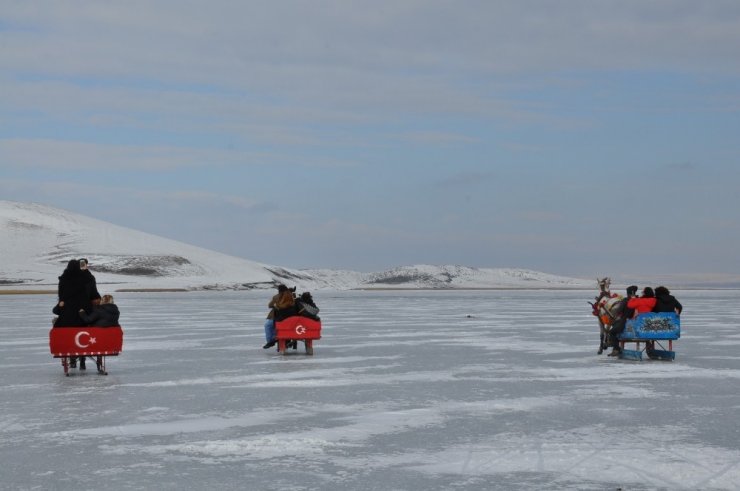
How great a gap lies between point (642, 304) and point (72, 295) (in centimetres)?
906

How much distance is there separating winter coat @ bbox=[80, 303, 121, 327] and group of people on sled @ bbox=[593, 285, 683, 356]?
820 cm

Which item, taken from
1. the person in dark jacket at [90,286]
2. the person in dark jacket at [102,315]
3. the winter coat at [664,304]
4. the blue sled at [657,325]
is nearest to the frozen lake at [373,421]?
the blue sled at [657,325]

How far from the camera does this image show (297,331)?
59.6 feet

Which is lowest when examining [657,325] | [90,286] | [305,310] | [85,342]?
[85,342]

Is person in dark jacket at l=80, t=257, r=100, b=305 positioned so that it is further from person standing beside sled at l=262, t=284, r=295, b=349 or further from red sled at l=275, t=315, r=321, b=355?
red sled at l=275, t=315, r=321, b=355

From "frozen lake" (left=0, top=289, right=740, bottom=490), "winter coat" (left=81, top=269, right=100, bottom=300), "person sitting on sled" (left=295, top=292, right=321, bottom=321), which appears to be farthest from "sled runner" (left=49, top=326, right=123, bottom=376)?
"person sitting on sled" (left=295, top=292, right=321, bottom=321)

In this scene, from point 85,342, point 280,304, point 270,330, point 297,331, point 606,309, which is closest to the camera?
point 85,342

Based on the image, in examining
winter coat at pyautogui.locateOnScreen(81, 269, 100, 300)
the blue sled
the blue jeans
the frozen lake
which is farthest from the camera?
the blue jeans

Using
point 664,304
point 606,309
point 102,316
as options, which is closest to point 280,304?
point 102,316

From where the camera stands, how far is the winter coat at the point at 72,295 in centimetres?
1488

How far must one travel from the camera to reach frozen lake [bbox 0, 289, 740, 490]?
7.39 meters

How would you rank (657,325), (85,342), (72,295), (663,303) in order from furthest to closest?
(663,303), (657,325), (85,342), (72,295)

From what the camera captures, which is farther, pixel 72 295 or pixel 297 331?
pixel 297 331

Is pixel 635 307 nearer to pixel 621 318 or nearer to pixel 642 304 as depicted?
pixel 642 304
